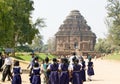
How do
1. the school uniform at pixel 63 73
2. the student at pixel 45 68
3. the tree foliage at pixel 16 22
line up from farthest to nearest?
the tree foliage at pixel 16 22, the student at pixel 45 68, the school uniform at pixel 63 73

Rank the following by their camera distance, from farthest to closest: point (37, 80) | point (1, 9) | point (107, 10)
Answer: point (107, 10), point (1, 9), point (37, 80)

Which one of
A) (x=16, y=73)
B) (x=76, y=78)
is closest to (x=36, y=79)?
(x=16, y=73)

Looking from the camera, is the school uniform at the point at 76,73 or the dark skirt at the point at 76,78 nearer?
the school uniform at the point at 76,73

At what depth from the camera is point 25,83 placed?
2528 cm

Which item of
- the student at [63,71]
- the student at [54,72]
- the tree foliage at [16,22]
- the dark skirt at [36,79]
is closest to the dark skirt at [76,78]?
the student at [63,71]

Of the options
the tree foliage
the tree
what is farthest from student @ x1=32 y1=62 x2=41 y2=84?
the tree

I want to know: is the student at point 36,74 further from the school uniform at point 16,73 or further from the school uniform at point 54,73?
the school uniform at point 16,73

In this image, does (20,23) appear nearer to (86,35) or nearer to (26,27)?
(26,27)

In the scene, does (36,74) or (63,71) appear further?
(63,71)

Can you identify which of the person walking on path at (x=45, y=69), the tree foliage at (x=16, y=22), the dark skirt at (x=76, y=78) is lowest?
the dark skirt at (x=76, y=78)

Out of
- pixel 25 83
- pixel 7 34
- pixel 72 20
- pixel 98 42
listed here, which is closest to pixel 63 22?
pixel 72 20

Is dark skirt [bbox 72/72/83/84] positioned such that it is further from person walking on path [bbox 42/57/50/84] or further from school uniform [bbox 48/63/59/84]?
person walking on path [bbox 42/57/50/84]

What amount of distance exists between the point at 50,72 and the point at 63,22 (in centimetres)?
13826

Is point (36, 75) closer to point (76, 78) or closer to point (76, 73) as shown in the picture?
point (76, 73)
